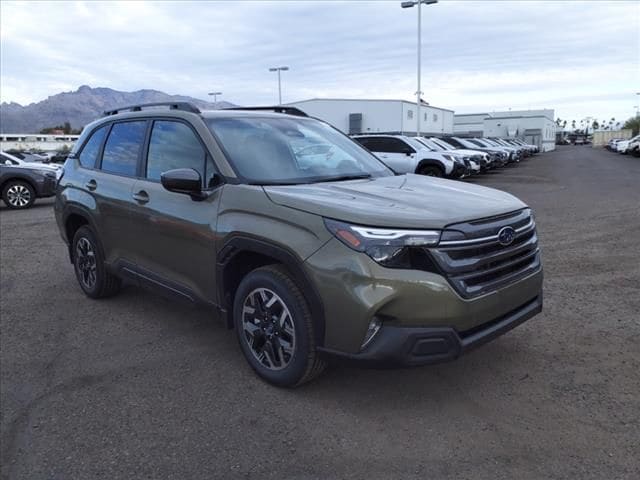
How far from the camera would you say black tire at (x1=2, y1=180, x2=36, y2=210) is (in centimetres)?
1412

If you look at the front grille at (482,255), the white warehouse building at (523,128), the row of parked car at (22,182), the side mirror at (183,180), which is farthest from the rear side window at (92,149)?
the white warehouse building at (523,128)

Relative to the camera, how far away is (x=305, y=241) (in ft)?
10.4

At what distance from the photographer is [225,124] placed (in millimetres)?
4152

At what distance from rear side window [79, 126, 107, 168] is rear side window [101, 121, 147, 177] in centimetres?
18

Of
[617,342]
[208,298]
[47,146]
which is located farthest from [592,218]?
[47,146]

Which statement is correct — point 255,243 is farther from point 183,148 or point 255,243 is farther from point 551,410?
point 551,410

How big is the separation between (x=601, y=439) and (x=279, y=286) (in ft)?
6.49

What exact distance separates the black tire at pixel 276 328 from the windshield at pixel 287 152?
0.73 metres

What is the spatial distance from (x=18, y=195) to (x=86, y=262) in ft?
33.7

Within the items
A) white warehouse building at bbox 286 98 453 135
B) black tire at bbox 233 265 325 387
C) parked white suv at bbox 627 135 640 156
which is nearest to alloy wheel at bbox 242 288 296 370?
black tire at bbox 233 265 325 387

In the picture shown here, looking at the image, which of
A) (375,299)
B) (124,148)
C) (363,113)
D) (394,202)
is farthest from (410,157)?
(363,113)

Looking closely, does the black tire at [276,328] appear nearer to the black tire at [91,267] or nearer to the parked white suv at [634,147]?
Result: the black tire at [91,267]

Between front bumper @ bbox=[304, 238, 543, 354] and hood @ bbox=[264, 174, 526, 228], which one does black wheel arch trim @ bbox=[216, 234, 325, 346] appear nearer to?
front bumper @ bbox=[304, 238, 543, 354]

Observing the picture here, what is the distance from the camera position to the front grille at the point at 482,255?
300 cm
